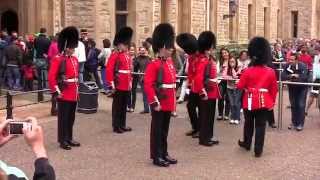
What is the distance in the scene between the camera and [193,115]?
10.9 metres

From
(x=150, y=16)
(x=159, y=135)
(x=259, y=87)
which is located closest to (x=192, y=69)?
(x=259, y=87)

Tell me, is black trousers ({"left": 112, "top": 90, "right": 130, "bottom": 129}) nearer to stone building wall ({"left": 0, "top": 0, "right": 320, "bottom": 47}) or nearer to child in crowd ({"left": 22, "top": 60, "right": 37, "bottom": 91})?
child in crowd ({"left": 22, "top": 60, "right": 37, "bottom": 91})

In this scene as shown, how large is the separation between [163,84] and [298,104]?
3.67 meters

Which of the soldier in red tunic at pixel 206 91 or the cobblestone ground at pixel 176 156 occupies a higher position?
the soldier in red tunic at pixel 206 91

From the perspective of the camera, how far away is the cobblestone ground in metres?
7.93

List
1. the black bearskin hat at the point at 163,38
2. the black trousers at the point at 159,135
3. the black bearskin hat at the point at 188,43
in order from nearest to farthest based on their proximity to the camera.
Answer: the black trousers at the point at 159,135, the black bearskin hat at the point at 163,38, the black bearskin hat at the point at 188,43

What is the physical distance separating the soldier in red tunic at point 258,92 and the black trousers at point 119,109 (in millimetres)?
2376

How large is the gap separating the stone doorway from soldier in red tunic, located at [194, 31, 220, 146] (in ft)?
37.5

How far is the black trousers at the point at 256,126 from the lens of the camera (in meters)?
9.05

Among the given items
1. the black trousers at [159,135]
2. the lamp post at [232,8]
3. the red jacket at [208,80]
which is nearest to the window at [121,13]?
the lamp post at [232,8]

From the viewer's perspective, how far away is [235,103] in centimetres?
1212

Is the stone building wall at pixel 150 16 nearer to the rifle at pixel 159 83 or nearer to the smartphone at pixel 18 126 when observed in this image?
the rifle at pixel 159 83

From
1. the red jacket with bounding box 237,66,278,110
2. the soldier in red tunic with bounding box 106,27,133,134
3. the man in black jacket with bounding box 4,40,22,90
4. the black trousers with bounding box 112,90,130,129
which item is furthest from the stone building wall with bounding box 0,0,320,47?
the red jacket with bounding box 237,66,278,110

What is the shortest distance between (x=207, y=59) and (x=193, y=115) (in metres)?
1.12
